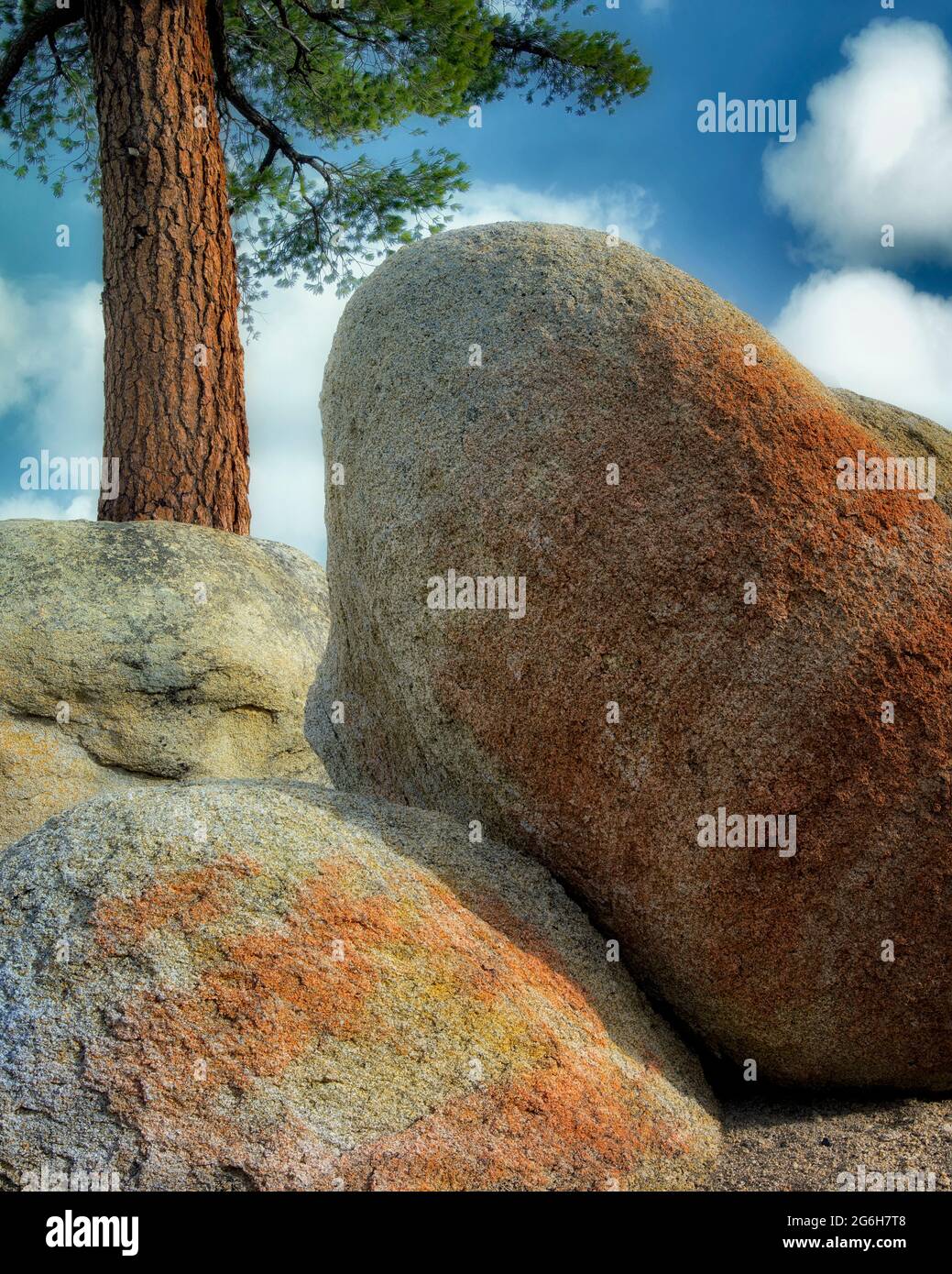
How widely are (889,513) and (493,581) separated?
45.2 inches

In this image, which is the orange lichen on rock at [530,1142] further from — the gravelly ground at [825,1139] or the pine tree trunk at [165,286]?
the pine tree trunk at [165,286]

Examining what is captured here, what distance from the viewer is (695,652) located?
10.1 feet

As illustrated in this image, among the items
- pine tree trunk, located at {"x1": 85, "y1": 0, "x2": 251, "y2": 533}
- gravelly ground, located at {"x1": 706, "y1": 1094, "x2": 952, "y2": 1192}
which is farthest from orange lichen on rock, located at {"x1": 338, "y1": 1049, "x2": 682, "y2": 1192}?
pine tree trunk, located at {"x1": 85, "y1": 0, "x2": 251, "y2": 533}

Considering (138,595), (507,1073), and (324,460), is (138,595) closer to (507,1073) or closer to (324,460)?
(324,460)

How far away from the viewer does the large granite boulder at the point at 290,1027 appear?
8.26 ft

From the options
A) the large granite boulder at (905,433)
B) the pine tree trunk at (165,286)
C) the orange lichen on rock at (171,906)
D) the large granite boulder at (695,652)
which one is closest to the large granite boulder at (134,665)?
the pine tree trunk at (165,286)

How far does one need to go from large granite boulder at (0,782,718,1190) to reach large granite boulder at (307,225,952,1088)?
384mm

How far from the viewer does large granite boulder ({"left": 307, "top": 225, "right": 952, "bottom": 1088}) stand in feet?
10.2

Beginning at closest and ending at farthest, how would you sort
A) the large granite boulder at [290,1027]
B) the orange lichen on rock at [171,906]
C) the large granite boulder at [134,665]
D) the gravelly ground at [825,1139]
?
the large granite boulder at [290,1027], the orange lichen on rock at [171,906], the gravelly ground at [825,1139], the large granite boulder at [134,665]

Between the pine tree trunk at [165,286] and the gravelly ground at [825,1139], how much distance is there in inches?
195

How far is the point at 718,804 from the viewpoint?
311 centimetres

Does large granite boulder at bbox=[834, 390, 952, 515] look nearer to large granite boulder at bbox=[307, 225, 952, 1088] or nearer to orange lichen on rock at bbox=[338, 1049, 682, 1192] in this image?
large granite boulder at bbox=[307, 225, 952, 1088]

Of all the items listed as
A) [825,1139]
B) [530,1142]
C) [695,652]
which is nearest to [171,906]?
[530,1142]

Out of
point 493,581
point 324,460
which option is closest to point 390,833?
point 493,581
